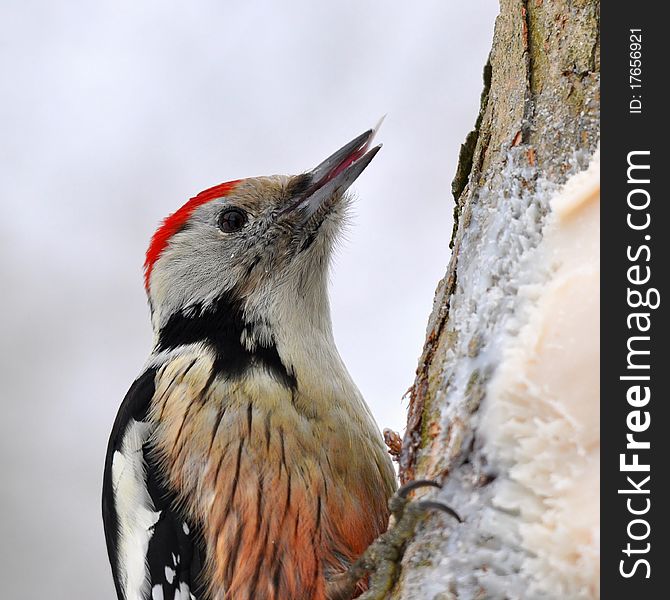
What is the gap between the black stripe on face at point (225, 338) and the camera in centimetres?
211

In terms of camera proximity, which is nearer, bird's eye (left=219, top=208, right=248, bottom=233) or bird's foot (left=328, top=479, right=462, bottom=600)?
bird's foot (left=328, top=479, right=462, bottom=600)

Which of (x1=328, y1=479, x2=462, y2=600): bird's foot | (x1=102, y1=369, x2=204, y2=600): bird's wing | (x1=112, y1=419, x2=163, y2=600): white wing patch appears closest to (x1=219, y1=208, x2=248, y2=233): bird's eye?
(x1=102, y1=369, x2=204, y2=600): bird's wing

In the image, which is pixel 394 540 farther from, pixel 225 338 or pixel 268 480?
pixel 225 338

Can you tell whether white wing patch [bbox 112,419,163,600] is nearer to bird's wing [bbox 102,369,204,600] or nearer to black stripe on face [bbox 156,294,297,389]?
bird's wing [bbox 102,369,204,600]

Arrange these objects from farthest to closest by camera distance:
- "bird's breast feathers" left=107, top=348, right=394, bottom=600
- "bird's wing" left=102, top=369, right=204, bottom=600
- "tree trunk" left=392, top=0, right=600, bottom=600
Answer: "bird's wing" left=102, top=369, right=204, bottom=600, "bird's breast feathers" left=107, top=348, right=394, bottom=600, "tree trunk" left=392, top=0, right=600, bottom=600

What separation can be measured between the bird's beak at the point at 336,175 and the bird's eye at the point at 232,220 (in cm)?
14

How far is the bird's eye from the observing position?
2545mm

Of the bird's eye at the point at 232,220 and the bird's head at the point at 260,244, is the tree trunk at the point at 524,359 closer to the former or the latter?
the bird's head at the point at 260,244

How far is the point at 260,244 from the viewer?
245 centimetres

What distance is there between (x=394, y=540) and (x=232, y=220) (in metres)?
1.36

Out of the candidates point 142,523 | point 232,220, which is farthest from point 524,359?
point 232,220

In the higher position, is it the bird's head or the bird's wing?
the bird's head

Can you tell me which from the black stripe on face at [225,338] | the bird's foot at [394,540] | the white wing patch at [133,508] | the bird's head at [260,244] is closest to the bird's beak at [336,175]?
the bird's head at [260,244]

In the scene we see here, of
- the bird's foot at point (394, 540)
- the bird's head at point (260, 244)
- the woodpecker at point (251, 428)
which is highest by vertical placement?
the bird's head at point (260, 244)
